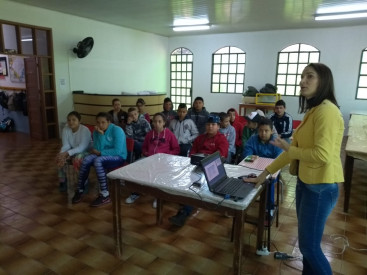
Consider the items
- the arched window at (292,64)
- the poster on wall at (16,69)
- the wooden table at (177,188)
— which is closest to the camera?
the wooden table at (177,188)

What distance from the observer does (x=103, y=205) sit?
3.17 m

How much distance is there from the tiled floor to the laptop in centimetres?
75

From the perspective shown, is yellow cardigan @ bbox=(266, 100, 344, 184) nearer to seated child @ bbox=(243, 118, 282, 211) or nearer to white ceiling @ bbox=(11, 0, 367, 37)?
seated child @ bbox=(243, 118, 282, 211)

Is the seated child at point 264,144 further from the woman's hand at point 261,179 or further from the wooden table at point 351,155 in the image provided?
the woman's hand at point 261,179

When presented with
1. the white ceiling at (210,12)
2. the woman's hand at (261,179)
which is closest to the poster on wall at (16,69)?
the white ceiling at (210,12)

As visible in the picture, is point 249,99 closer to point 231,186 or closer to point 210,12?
point 210,12

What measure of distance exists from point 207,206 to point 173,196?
0.25 m

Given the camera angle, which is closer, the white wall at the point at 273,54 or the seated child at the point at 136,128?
the seated child at the point at 136,128

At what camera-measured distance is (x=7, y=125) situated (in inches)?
299

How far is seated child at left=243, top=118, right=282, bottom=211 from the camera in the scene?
9.52ft

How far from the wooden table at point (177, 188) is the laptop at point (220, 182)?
0.14 ft

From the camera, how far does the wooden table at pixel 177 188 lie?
166 centimetres

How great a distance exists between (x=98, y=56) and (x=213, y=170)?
6.48 m

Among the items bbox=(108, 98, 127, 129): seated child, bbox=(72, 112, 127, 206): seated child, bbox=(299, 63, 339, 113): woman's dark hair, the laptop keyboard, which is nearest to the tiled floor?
bbox=(72, 112, 127, 206): seated child
